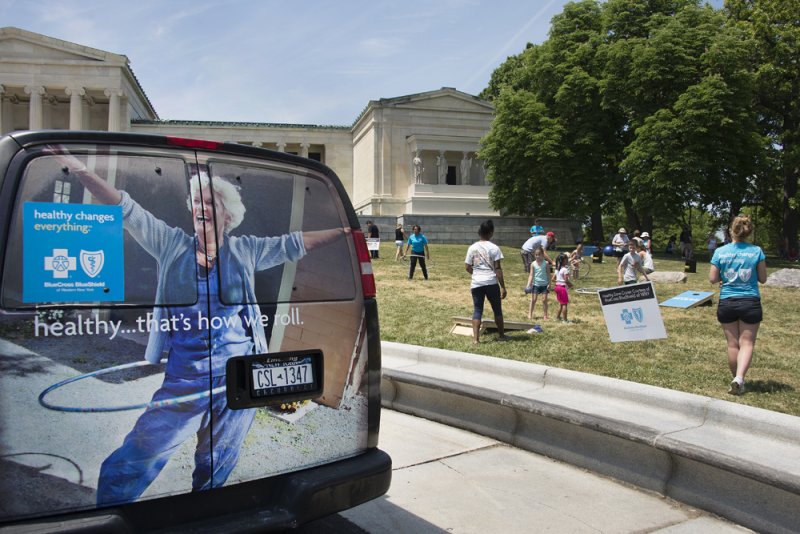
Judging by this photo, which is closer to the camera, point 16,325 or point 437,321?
point 16,325

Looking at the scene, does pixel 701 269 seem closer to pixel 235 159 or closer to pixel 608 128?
pixel 608 128

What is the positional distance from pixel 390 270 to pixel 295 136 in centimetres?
4601

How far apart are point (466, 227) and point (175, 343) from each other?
41702 mm

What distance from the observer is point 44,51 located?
188 feet

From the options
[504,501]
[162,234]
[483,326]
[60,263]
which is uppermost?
[162,234]

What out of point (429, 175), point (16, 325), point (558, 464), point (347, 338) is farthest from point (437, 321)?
point (429, 175)

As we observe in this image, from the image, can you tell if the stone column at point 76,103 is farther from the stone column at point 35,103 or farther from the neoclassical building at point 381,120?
the stone column at point 35,103

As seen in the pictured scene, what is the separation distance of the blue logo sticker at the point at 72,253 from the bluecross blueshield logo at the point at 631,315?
7803 mm

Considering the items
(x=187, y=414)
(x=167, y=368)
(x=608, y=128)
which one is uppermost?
(x=608, y=128)

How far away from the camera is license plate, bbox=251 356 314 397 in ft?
9.99

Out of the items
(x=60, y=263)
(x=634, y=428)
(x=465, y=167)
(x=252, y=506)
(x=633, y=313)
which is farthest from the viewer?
(x=465, y=167)

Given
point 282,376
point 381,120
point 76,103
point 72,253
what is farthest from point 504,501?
point 76,103

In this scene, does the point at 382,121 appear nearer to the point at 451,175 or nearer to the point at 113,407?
the point at 451,175

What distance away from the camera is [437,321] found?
40.6 ft
